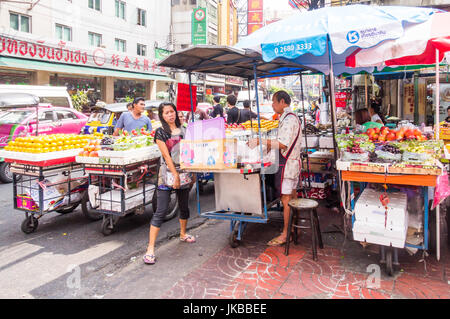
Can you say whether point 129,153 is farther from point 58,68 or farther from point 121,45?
point 121,45

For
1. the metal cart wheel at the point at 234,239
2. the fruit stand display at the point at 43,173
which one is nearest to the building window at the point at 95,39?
the fruit stand display at the point at 43,173

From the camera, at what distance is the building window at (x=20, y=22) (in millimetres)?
16500

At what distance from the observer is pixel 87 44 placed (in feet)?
68.5

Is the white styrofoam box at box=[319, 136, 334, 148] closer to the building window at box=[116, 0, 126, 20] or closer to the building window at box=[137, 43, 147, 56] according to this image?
the building window at box=[116, 0, 126, 20]

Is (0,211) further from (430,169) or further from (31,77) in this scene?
(31,77)

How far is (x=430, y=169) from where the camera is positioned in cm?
346

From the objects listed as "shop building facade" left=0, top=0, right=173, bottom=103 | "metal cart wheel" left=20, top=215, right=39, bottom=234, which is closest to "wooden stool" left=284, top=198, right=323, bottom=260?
"metal cart wheel" left=20, top=215, right=39, bottom=234

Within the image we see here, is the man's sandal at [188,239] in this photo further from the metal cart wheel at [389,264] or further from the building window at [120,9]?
the building window at [120,9]

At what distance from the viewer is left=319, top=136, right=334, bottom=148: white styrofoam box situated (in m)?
6.43

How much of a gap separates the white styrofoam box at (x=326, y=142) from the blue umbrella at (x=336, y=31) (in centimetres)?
252

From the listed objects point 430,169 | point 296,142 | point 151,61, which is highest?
point 151,61

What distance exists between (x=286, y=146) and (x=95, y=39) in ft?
68.5
